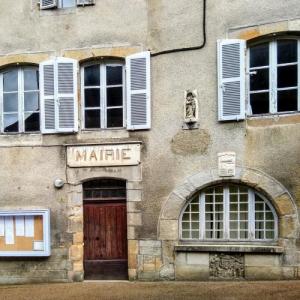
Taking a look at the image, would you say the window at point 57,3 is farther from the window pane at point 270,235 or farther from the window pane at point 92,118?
the window pane at point 270,235

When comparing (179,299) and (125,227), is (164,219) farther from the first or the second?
(179,299)

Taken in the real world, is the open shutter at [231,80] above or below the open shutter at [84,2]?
below

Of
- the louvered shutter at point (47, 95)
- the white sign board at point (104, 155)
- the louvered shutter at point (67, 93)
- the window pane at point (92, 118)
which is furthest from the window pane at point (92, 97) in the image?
the white sign board at point (104, 155)

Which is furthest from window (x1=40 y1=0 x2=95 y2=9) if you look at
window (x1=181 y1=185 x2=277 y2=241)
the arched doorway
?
window (x1=181 y1=185 x2=277 y2=241)

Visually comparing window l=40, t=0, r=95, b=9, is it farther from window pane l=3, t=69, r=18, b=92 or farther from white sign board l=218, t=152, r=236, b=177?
white sign board l=218, t=152, r=236, b=177

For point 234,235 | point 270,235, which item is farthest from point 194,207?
point 270,235

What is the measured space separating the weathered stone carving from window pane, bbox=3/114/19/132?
502cm

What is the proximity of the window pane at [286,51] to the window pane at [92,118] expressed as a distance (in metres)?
3.87

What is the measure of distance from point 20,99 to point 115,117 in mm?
2148

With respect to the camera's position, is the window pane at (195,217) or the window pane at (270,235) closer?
the window pane at (270,235)

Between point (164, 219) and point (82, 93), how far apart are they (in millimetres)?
3182

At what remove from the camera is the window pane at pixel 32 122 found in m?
11.1

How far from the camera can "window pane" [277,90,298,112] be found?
9.84 m

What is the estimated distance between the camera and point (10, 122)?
1127 cm
